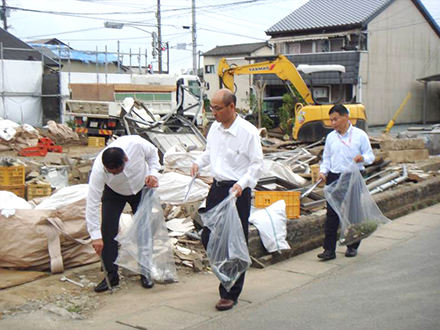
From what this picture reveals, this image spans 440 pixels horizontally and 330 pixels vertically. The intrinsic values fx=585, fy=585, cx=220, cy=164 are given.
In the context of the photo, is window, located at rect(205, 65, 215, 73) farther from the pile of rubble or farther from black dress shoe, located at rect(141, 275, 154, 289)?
black dress shoe, located at rect(141, 275, 154, 289)

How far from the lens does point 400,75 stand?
37.0 metres

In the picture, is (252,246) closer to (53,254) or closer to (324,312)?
(324,312)

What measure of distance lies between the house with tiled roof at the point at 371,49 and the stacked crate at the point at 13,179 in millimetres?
25474

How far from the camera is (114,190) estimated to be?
19.2 feet

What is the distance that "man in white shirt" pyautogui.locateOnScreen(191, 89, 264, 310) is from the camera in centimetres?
532

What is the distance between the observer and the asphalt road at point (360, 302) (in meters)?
4.95

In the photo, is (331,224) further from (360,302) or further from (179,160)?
(179,160)

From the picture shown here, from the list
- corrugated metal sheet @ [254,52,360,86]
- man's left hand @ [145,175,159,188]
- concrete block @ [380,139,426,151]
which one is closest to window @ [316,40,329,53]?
corrugated metal sheet @ [254,52,360,86]

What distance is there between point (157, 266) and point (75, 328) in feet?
4.22

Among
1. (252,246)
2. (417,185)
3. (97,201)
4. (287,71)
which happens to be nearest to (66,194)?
(97,201)

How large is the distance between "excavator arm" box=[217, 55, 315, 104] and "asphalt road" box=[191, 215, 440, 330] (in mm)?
10908

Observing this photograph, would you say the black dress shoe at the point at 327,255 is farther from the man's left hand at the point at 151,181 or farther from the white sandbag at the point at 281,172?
the white sandbag at the point at 281,172

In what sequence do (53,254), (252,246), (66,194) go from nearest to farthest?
(53,254) < (252,246) < (66,194)

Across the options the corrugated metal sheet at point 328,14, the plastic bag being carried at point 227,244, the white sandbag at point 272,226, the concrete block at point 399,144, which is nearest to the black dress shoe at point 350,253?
the white sandbag at point 272,226
